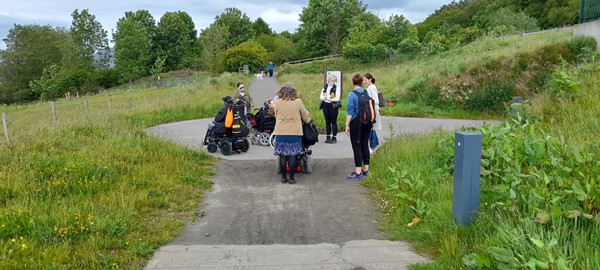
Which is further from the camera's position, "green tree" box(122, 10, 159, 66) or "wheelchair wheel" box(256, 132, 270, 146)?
"green tree" box(122, 10, 159, 66)

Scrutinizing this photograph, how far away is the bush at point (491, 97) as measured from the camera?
16438 millimetres

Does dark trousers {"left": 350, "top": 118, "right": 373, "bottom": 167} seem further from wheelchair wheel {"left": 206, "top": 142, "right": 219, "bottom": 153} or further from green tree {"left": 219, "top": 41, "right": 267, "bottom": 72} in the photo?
green tree {"left": 219, "top": 41, "right": 267, "bottom": 72}

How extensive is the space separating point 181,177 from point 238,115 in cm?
259

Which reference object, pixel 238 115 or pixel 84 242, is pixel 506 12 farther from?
pixel 84 242

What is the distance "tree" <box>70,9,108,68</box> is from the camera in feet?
258

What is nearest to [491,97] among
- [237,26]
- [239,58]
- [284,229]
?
[284,229]

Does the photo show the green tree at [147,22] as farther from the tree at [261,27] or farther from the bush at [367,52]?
the bush at [367,52]

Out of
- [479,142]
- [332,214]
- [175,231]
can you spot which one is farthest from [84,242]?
[479,142]

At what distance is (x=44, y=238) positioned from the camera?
4469 mm

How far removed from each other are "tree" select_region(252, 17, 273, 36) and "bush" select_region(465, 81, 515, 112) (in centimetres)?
7587

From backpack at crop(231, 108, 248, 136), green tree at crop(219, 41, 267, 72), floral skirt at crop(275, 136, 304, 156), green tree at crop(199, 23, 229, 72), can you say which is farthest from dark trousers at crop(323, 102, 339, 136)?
green tree at crop(199, 23, 229, 72)

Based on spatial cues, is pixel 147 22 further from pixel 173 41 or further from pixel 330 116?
pixel 330 116

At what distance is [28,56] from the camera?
262 ft

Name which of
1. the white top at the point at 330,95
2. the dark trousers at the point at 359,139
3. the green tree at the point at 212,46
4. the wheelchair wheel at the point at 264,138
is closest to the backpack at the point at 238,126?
the wheelchair wheel at the point at 264,138
